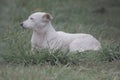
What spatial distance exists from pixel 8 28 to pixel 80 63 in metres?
3.22

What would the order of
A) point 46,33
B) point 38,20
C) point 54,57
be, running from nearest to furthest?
point 54,57 → point 38,20 → point 46,33

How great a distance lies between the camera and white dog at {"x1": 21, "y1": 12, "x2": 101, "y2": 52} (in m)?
10.8

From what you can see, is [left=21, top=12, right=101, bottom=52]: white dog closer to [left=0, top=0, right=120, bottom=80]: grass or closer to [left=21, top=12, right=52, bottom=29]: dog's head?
[left=21, top=12, right=52, bottom=29]: dog's head

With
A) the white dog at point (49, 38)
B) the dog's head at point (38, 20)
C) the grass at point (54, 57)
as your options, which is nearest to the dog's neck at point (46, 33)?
the white dog at point (49, 38)

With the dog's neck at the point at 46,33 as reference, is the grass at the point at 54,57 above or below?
below

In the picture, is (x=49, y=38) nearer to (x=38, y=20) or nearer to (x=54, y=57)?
(x=38, y=20)

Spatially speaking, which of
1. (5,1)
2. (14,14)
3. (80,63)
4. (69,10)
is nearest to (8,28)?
(14,14)

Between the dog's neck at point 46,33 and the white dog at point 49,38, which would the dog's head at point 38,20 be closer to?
the white dog at point 49,38

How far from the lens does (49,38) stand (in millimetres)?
10969

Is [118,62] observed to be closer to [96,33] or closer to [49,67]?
[49,67]

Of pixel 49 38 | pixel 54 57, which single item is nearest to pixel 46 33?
pixel 49 38

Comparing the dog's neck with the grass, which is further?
the dog's neck

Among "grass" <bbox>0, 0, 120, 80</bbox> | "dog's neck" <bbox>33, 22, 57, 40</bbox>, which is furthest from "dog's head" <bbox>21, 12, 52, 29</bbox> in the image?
"grass" <bbox>0, 0, 120, 80</bbox>

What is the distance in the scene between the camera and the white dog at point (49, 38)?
427 inches
